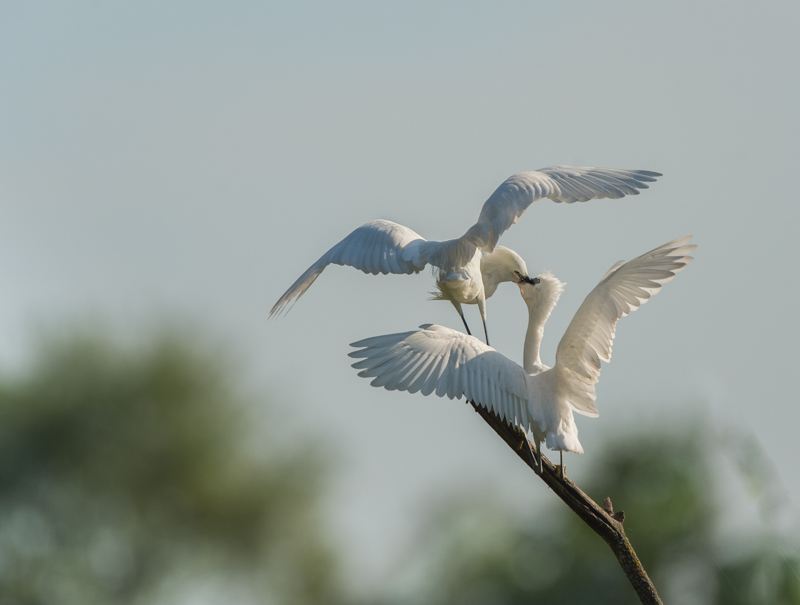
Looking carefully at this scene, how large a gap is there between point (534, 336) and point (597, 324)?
43.8 inches

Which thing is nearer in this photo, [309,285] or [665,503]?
[309,285]

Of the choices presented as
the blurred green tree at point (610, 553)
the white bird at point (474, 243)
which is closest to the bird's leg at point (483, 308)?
the white bird at point (474, 243)

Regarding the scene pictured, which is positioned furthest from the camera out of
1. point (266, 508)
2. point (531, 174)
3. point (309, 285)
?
point (266, 508)

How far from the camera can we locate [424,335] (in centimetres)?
614

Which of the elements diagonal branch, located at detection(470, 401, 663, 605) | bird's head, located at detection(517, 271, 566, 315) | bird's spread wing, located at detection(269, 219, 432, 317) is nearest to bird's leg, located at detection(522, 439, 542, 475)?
diagonal branch, located at detection(470, 401, 663, 605)

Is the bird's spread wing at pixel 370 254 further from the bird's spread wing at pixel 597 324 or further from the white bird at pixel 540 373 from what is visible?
the bird's spread wing at pixel 597 324

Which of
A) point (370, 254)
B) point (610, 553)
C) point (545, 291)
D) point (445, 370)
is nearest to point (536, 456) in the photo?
point (445, 370)

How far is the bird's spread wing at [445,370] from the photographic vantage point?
5.82 m

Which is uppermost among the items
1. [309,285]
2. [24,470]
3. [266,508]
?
[309,285]

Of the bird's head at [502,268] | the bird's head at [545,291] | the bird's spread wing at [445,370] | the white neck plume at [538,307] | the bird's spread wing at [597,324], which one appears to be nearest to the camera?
the bird's spread wing at [445,370]

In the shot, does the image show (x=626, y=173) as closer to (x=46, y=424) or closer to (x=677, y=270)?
(x=677, y=270)

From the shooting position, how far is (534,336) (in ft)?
23.7

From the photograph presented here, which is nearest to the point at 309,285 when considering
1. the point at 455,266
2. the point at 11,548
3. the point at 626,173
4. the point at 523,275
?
the point at 455,266

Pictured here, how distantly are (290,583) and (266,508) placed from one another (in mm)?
2040
